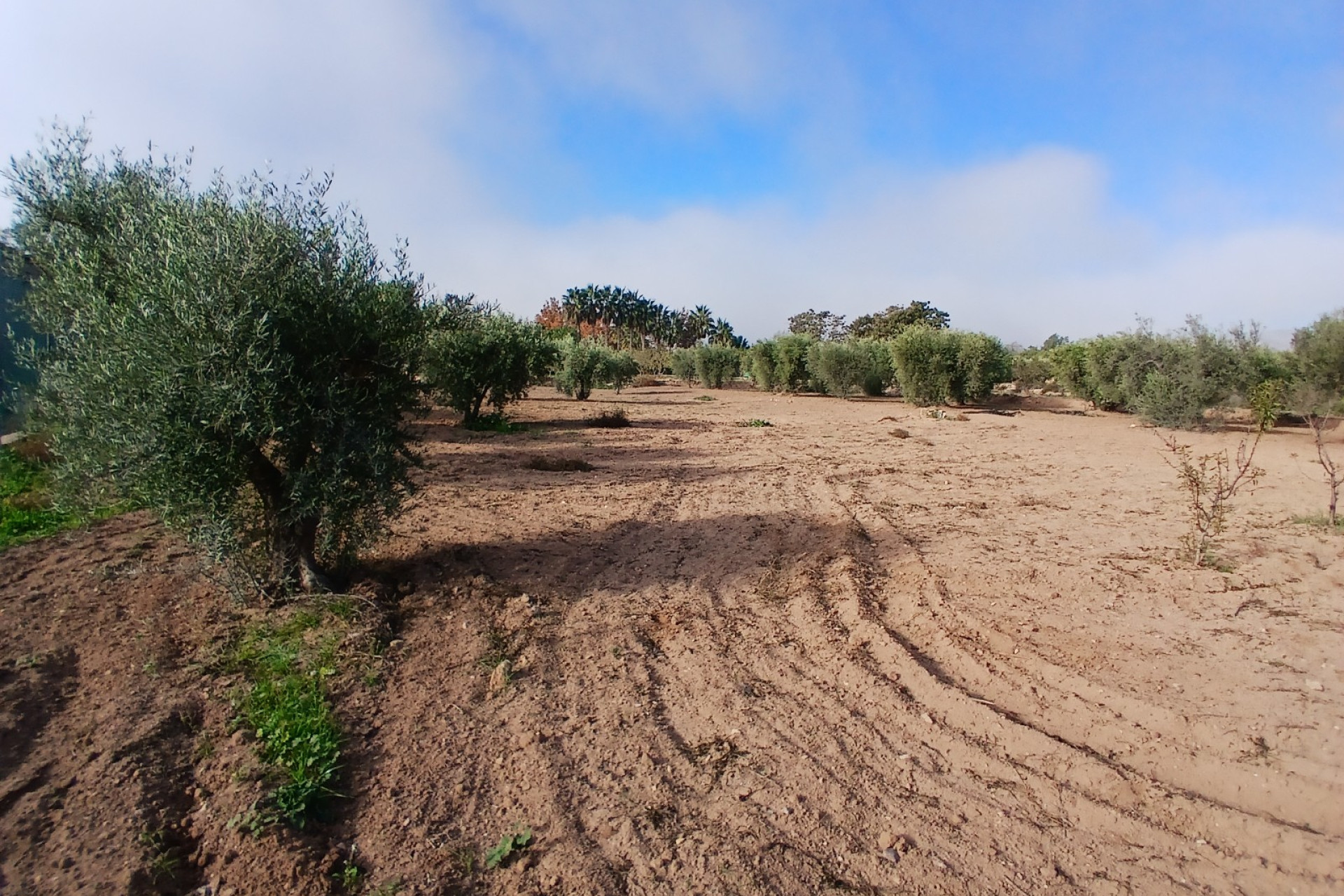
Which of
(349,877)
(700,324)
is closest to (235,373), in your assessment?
(349,877)

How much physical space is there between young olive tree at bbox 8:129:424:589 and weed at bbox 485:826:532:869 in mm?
2779

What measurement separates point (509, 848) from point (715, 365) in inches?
1545

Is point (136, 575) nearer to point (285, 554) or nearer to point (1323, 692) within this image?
point (285, 554)

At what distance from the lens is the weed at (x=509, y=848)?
2936 millimetres

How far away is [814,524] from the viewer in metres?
8.17

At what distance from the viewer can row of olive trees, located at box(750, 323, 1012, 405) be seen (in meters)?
26.4

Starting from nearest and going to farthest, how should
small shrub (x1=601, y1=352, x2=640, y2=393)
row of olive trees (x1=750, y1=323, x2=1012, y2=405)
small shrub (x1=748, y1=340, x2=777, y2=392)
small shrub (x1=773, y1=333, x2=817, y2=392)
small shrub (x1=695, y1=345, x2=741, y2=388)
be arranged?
1. row of olive trees (x1=750, y1=323, x2=1012, y2=405)
2. small shrub (x1=601, y1=352, x2=640, y2=393)
3. small shrub (x1=773, y1=333, x2=817, y2=392)
4. small shrub (x1=748, y1=340, x2=777, y2=392)
5. small shrub (x1=695, y1=345, x2=741, y2=388)

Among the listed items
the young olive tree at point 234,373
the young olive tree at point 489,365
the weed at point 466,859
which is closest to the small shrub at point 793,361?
the young olive tree at point 489,365

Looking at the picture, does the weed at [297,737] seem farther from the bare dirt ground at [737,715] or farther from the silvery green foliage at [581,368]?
the silvery green foliage at [581,368]

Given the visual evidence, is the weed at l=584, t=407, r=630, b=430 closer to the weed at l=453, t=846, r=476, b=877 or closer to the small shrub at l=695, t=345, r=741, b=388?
the weed at l=453, t=846, r=476, b=877

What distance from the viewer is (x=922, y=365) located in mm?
27031

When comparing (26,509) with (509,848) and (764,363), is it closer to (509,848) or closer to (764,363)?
(509,848)

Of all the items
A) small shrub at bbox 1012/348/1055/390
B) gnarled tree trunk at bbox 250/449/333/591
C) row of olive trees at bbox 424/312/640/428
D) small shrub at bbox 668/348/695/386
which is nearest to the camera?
gnarled tree trunk at bbox 250/449/333/591

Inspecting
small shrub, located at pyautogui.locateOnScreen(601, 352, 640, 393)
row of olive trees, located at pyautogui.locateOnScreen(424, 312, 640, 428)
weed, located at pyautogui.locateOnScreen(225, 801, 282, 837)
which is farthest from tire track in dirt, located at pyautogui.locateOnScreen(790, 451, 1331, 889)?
small shrub, located at pyautogui.locateOnScreen(601, 352, 640, 393)
